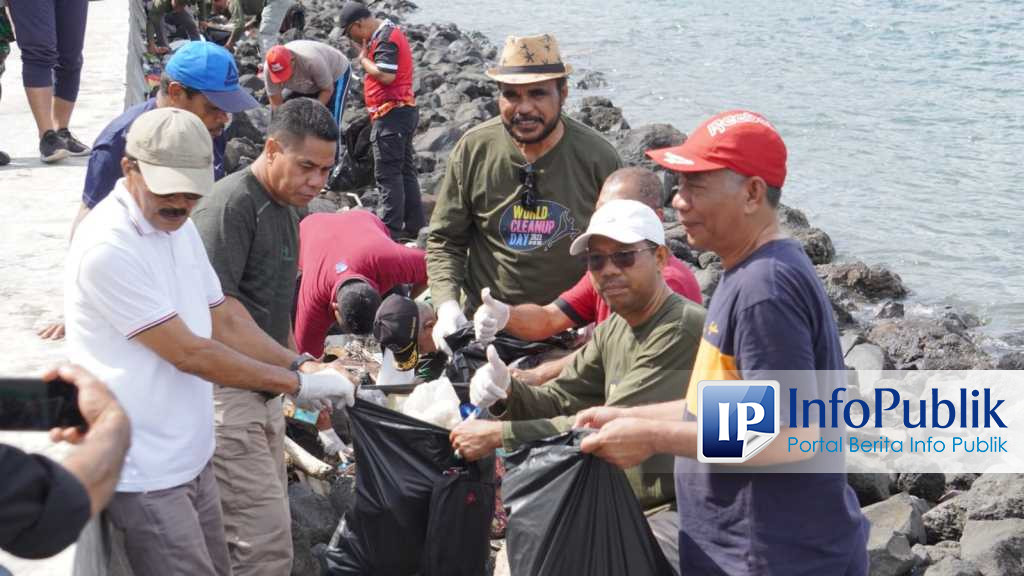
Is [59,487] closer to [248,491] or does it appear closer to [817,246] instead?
[248,491]

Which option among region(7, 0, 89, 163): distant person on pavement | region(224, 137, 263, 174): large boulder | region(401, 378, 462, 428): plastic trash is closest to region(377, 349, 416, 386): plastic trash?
region(401, 378, 462, 428): plastic trash

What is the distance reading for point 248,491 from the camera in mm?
4387

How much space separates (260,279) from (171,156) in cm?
93

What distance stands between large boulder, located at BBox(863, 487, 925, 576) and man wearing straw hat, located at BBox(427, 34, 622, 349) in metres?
1.91

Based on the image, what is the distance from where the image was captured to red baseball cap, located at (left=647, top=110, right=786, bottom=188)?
3314mm

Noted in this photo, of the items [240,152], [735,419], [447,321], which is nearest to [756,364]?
[735,419]

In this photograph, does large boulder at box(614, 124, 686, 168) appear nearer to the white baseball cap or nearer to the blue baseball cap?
the blue baseball cap

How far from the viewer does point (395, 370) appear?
5879mm

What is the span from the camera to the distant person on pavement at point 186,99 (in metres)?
5.08

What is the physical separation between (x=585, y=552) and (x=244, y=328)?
1422mm

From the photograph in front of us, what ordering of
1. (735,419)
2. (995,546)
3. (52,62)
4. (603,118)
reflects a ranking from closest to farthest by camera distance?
(735,419)
(995,546)
(52,62)
(603,118)

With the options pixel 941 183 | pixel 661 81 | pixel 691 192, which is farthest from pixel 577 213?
pixel 661 81

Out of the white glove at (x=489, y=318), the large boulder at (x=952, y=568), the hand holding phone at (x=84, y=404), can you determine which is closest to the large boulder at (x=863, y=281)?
the large boulder at (x=952, y=568)

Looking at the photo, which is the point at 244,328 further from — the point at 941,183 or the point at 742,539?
the point at 941,183
